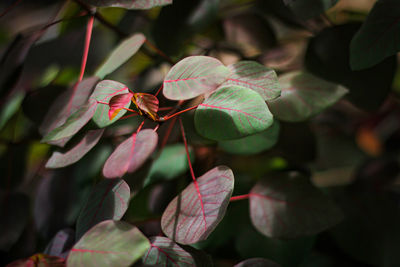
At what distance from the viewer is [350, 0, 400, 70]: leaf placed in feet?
1.19

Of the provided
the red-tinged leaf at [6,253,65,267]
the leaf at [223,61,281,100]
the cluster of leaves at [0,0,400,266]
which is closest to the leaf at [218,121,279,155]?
the cluster of leaves at [0,0,400,266]

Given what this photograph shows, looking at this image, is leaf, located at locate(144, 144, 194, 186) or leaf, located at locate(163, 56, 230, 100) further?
leaf, located at locate(144, 144, 194, 186)

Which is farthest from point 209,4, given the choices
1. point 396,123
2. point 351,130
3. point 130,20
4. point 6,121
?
point 396,123

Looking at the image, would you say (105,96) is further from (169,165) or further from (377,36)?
(377,36)

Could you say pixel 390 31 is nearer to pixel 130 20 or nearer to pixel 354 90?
pixel 354 90

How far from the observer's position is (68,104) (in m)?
0.40

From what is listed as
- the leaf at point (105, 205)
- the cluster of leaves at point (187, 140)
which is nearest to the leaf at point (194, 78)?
the cluster of leaves at point (187, 140)

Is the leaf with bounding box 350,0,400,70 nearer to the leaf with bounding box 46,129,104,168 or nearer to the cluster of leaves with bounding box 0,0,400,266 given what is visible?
the cluster of leaves with bounding box 0,0,400,266

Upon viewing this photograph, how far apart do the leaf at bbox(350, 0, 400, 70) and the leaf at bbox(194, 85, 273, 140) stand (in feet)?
0.46

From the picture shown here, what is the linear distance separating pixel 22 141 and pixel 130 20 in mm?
246

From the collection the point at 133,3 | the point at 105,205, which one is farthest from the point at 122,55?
the point at 105,205

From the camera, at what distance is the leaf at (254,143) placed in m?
0.44

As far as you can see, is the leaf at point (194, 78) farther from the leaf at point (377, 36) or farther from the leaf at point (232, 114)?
the leaf at point (377, 36)

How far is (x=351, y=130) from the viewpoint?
0.91m
